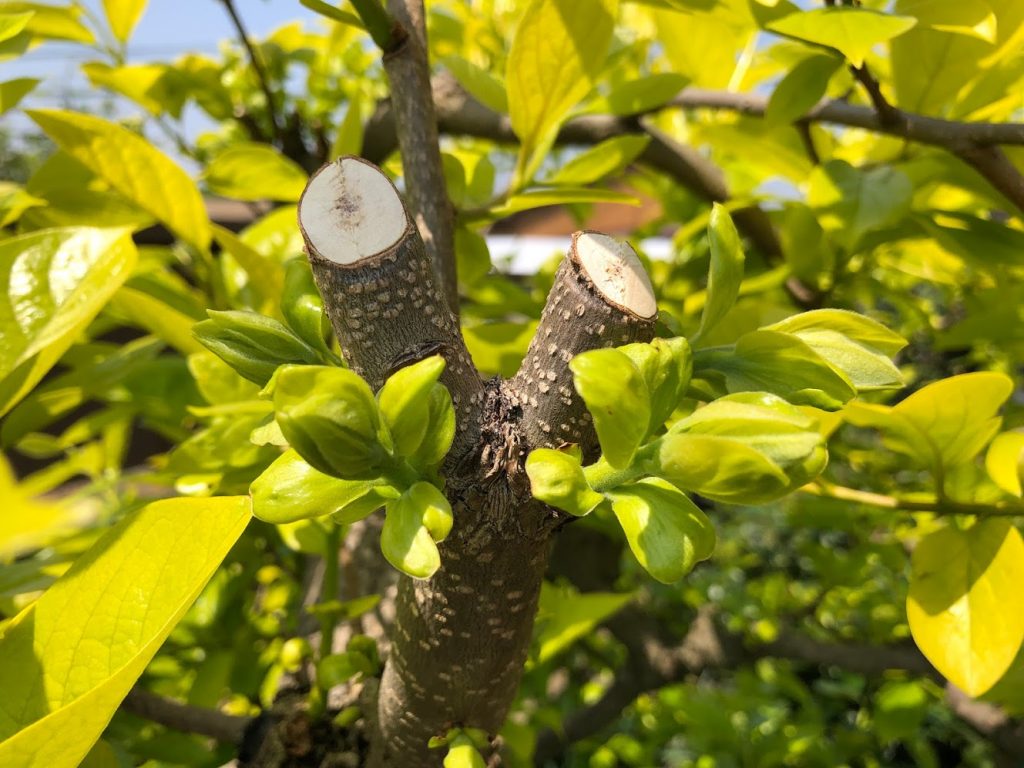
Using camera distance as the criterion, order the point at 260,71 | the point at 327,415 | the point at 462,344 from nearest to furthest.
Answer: the point at 327,415 < the point at 462,344 < the point at 260,71

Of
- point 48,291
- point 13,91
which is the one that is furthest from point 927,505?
point 13,91

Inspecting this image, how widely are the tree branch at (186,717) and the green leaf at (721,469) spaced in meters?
0.42

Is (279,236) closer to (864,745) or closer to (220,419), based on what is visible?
(220,419)

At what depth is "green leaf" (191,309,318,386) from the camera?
313 mm

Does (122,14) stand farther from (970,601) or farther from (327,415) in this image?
(970,601)

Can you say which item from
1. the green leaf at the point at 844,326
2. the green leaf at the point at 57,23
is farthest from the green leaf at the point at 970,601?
the green leaf at the point at 57,23

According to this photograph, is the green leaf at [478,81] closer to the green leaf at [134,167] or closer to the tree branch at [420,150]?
the tree branch at [420,150]

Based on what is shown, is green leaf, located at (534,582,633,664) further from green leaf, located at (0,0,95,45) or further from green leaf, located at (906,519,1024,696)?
green leaf, located at (0,0,95,45)

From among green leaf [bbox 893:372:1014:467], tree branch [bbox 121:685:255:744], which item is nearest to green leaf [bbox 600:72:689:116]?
green leaf [bbox 893:372:1014:467]

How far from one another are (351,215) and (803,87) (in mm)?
333

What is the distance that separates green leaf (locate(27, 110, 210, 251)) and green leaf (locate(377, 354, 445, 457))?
1.18 feet

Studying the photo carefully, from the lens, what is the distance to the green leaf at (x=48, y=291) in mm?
413

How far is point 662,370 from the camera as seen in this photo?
29 cm

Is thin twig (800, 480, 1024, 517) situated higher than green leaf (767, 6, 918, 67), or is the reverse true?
green leaf (767, 6, 918, 67)
